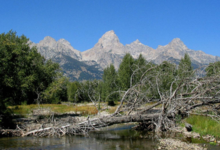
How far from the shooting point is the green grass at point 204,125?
1190 cm

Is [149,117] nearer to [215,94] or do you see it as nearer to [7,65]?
[215,94]

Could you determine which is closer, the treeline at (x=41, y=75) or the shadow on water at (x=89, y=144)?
the shadow on water at (x=89, y=144)

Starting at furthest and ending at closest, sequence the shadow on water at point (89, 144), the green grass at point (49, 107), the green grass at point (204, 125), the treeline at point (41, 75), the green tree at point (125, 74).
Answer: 1. the green tree at point (125, 74)
2. the green grass at point (49, 107)
3. the treeline at point (41, 75)
4. the green grass at point (204, 125)
5. the shadow on water at point (89, 144)

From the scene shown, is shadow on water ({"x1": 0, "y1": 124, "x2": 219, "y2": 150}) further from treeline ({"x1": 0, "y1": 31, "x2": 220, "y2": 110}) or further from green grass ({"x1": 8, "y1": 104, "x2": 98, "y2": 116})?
green grass ({"x1": 8, "y1": 104, "x2": 98, "y2": 116})

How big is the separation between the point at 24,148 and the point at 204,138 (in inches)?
388

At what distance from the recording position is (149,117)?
46.5 feet

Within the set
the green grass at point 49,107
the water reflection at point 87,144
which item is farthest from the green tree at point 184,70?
the green grass at point 49,107

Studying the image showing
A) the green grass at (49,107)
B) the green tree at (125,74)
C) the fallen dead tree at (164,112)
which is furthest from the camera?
the green tree at (125,74)

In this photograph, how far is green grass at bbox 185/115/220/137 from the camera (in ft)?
39.0

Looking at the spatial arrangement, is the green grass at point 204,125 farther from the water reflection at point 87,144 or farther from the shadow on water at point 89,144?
the water reflection at point 87,144

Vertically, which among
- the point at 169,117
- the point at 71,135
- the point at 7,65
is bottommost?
the point at 71,135

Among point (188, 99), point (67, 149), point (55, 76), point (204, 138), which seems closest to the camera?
point (67, 149)

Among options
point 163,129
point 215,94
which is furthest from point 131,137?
point 215,94

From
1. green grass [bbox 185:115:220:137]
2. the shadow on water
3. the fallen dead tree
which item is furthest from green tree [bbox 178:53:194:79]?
the shadow on water
